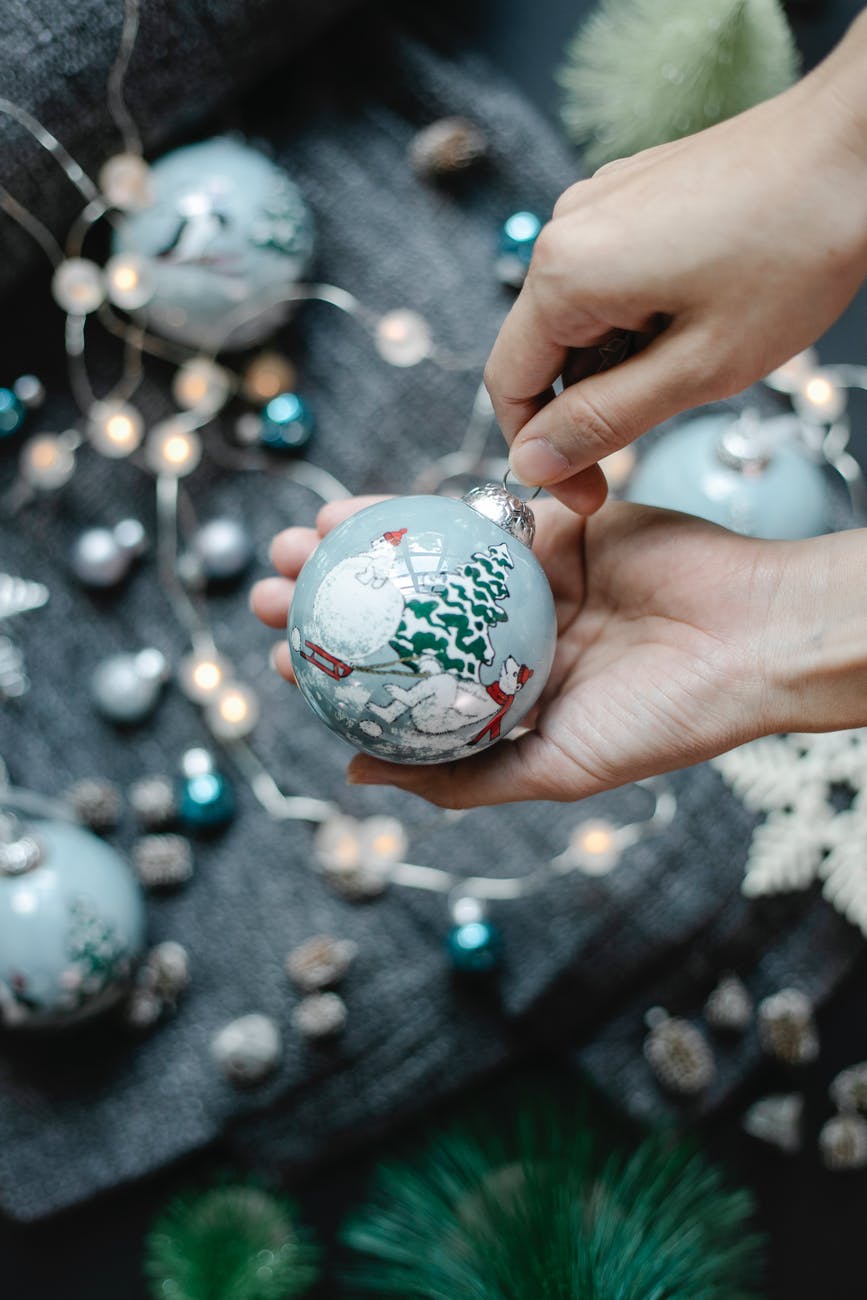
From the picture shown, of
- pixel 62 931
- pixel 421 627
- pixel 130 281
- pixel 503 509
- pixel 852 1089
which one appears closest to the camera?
pixel 421 627

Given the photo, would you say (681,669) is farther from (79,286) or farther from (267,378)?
(79,286)

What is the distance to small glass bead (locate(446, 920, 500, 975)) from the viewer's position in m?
1.25

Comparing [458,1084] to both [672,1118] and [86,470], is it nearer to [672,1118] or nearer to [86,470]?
[672,1118]

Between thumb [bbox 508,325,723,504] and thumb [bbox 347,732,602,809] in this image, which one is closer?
thumb [bbox 508,325,723,504]

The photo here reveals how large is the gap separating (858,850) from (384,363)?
0.79 metres

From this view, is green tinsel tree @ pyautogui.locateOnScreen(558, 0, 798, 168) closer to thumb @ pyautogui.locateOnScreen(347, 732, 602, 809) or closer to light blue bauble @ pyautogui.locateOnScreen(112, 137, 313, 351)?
light blue bauble @ pyautogui.locateOnScreen(112, 137, 313, 351)

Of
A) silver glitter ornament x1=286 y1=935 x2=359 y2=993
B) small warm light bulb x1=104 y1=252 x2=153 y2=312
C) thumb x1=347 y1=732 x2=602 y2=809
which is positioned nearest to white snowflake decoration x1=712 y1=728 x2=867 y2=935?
thumb x1=347 y1=732 x2=602 y2=809

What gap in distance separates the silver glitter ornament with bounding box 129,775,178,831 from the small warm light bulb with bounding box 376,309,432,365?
22.4 inches

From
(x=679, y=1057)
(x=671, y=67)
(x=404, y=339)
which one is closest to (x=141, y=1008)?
(x=679, y=1057)

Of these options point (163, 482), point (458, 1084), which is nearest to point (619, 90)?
point (163, 482)

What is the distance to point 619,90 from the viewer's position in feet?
4.06

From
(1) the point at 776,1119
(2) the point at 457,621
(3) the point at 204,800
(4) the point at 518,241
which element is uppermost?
(2) the point at 457,621

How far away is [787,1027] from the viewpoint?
1.31m

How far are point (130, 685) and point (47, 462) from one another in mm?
278
